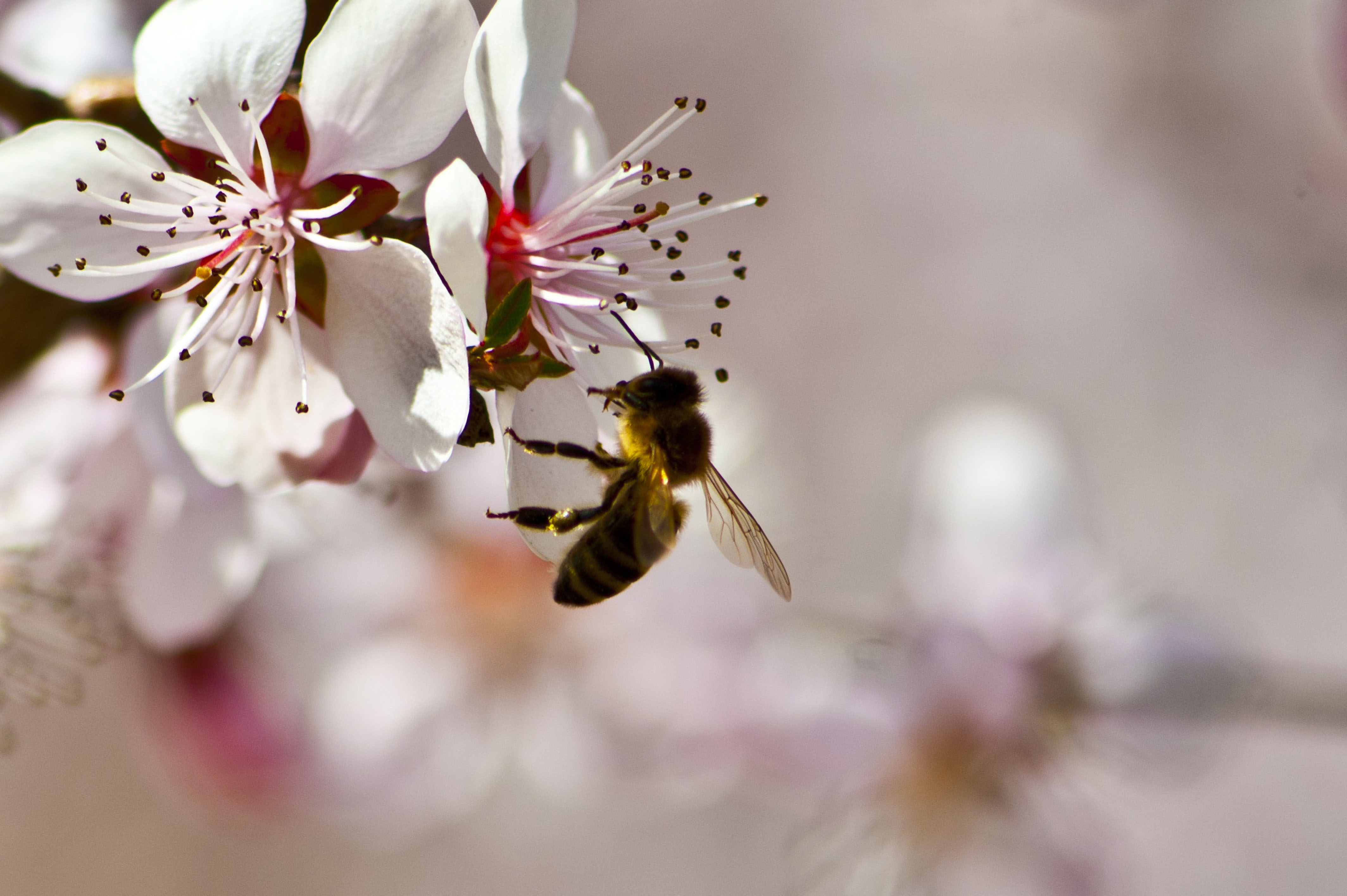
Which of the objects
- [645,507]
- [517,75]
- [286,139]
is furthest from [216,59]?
[645,507]

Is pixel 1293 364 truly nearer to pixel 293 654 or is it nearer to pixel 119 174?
pixel 293 654

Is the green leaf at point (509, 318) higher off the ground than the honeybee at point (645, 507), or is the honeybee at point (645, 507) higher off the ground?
the green leaf at point (509, 318)

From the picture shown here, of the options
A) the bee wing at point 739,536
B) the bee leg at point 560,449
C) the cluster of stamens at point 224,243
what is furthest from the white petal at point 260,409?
the bee wing at point 739,536

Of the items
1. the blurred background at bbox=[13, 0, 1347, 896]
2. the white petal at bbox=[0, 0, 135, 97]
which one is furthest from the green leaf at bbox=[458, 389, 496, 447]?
the blurred background at bbox=[13, 0, 1347, 896]

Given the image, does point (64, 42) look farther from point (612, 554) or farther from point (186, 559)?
point (612, 554)

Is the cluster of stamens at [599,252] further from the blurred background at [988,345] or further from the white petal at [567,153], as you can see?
the blurred background at [988,345]
